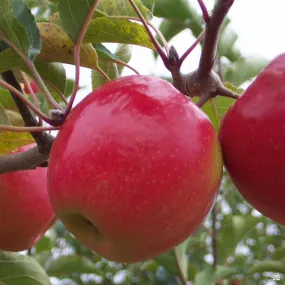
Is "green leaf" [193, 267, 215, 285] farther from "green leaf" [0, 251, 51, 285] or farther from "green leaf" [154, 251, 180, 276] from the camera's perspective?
"green leaf" [0, 251, 51, 285]

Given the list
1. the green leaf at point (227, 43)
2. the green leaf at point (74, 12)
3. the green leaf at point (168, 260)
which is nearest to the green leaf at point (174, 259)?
the green leaf at point (168, 260)

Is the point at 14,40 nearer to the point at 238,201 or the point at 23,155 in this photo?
the point at 23,155

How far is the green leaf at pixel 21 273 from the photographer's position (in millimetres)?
1473

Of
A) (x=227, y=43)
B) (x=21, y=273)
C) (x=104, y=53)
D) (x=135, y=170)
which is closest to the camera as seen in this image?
(x=135, y=170)

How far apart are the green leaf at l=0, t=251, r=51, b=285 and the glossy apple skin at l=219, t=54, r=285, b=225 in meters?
0.79

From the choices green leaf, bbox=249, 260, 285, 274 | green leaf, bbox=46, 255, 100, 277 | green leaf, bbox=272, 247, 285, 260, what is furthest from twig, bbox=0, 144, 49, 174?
green leaf, bbox=272, 247, 285, 260

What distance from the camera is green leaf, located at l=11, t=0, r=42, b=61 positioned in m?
1.00

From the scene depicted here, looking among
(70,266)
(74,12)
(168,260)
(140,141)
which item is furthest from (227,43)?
(140,141)

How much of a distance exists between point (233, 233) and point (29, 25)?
1439mm

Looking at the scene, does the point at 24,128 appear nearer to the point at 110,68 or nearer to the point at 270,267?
the point at 110,68

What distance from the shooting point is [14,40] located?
1.00 metres

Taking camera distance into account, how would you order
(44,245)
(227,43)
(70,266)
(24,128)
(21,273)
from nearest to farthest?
(24,128), (21,273), (70,266), (227,43), (44,245)

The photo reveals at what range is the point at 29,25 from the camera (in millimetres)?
1007

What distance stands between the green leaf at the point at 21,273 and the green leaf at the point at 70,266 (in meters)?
0.43
